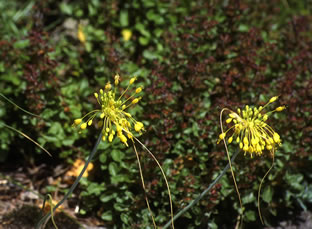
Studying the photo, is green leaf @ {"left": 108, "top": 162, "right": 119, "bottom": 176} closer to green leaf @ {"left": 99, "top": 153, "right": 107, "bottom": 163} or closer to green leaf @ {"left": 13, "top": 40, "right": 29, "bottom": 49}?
green leaf @ {"left": 99, "top": 153, "right": 107, "bottom": 163}

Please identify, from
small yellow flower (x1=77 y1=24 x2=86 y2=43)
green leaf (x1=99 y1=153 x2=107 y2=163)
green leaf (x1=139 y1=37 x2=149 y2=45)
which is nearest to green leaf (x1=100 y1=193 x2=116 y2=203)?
green leaf (x1=99 y1=153 x2=107 y2=163)

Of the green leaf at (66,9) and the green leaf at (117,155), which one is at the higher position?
the green leaf at (66,9)

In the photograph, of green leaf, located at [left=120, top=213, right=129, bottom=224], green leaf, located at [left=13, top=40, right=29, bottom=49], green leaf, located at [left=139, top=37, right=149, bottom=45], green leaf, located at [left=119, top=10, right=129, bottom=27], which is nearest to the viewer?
green leaf, located at [left=120, top=213, right=129, bottom=224]

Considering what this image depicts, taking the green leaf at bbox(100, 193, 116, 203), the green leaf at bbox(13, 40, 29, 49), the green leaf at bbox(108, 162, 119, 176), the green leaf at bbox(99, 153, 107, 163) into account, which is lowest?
the green leaf at bbox(100, 193, 116, 203)

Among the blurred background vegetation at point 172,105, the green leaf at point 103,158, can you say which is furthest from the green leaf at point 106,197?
the green leaf at point 103,158

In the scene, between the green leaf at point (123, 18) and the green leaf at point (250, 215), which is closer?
the green leaf at point (250, 215)

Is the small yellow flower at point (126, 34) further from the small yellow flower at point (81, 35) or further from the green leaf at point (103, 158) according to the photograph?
the green leaf at point (103, 158)

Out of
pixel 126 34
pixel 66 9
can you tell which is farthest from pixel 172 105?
pixel 66 9
